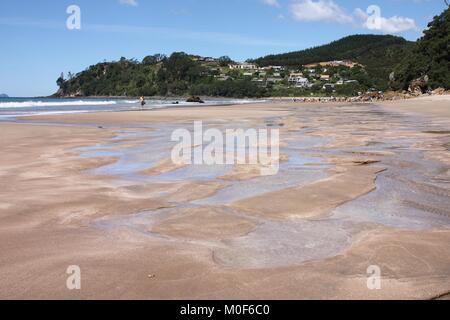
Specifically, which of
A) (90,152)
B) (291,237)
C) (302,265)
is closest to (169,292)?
(302,265)

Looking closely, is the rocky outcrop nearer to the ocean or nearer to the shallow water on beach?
the ocean

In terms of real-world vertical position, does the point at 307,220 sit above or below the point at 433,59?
below

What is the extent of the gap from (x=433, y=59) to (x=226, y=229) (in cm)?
9315

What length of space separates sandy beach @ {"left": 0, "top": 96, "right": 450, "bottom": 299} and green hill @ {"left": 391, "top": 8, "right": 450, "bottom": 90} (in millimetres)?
77709

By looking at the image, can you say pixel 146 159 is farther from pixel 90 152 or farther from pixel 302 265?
pixel 302 265

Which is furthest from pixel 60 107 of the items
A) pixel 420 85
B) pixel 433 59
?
pixel 433 59

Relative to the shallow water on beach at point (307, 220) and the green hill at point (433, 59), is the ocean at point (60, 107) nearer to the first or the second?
the shallow water on beach at point (307, 220)

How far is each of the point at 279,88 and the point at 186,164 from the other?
17387cm

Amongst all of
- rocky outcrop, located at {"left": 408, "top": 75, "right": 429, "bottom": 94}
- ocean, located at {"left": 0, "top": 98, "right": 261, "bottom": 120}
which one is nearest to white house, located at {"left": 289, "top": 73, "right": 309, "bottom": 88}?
rocky outcrop, located at {"left": 408, "top": 75, "right": 429, "bottom": 94}

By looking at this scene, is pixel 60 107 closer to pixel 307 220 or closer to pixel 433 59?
pixel 307 220

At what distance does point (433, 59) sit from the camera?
8819cm

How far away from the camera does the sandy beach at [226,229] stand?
341cm

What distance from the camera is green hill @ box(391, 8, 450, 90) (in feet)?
270

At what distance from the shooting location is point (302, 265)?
12.5 feet
